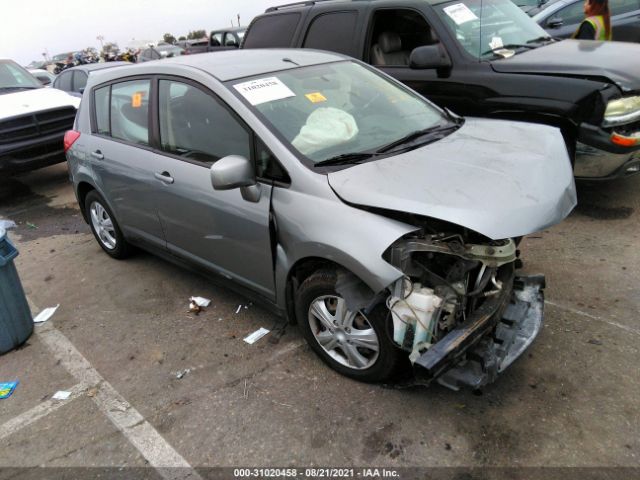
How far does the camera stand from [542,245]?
13.8 ft

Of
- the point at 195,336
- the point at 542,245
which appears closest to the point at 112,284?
the point at 195,336

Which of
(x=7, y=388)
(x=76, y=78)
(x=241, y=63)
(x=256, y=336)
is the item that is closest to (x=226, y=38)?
(x=76, y=78)

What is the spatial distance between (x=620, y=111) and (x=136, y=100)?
387cm

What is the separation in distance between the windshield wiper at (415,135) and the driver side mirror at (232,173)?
77 centimetres

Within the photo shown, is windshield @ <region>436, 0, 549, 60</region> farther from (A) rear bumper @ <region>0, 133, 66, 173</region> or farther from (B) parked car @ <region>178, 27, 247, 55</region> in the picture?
(B) parked car @ <region>178, 27, 247, 55</region>

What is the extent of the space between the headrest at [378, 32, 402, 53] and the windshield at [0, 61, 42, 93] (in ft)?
19.6

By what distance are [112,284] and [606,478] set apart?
3.85 meters

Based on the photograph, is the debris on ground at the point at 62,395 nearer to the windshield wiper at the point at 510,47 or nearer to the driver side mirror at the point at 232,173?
the driver side mirror at the point at 232,173

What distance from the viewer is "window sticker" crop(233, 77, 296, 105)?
118 inches

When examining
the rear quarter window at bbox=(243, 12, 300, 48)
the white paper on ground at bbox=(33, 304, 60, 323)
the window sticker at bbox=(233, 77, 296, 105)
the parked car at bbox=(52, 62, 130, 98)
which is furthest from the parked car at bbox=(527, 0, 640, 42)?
the white paper on ground at bbox=(33, 304, 60, 323)

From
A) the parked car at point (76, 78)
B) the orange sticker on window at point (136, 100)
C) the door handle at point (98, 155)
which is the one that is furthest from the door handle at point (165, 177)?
the parked car at point (76, 78)

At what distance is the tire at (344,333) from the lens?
8.50 ft

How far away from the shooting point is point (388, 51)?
17.8 ft

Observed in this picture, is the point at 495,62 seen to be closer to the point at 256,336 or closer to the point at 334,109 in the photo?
the point at 334,109
